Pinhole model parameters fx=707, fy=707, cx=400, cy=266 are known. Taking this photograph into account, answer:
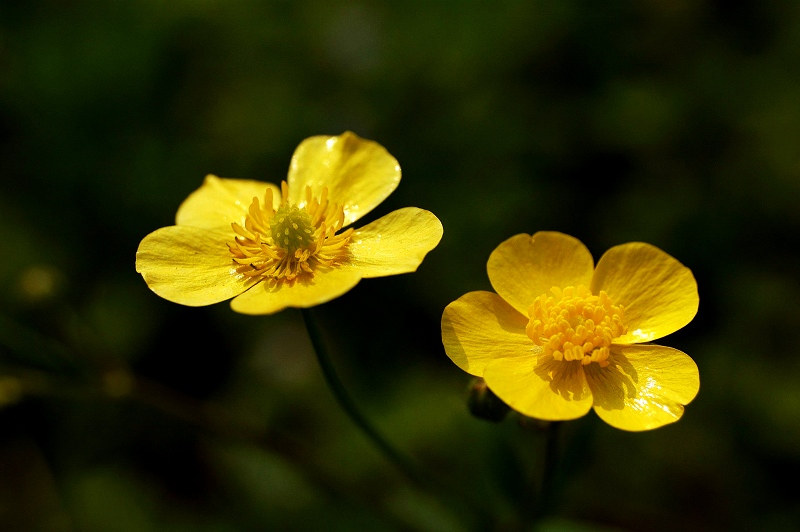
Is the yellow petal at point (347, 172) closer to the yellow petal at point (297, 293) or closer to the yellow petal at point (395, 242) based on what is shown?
the yellow petal at point (395, 242)

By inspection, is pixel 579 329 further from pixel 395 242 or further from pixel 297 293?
pixel 297 293

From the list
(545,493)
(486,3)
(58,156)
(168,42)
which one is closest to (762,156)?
(486,3)

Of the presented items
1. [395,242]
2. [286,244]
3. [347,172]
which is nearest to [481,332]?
[395,242]

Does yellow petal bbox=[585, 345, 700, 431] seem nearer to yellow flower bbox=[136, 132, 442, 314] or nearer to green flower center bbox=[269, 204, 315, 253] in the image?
yellow flower bbox=[136, 132, 442, 314]

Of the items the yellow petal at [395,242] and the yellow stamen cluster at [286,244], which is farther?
the yellow stamen cluster at [286,244]

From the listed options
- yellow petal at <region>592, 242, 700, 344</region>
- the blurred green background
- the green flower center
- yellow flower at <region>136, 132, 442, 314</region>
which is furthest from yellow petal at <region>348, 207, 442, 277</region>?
the blurred green background

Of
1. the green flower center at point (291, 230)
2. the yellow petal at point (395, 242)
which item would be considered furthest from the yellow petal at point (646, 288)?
the green flower center at point (291, 230)

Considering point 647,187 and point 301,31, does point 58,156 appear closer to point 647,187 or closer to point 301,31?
point 301,31
